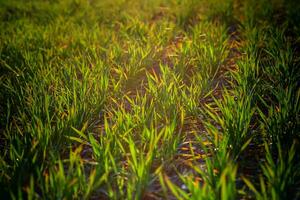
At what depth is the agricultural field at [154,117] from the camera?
141 centimetres

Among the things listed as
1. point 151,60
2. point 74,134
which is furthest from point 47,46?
point 74,134

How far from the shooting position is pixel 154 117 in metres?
2.00

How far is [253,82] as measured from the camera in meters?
2.14

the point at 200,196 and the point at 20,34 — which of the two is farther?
the point at 20,34

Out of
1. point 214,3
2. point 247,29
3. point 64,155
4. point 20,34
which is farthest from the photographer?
point 214,3

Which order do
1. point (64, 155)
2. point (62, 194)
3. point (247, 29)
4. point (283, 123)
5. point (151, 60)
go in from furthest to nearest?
1. point (247, 29)
2. point (151, 60)
3. point (64, 155)
4. point (283, 123)
5. point (62, 194)

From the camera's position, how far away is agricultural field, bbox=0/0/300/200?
4.62ft

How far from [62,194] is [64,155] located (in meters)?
0.56

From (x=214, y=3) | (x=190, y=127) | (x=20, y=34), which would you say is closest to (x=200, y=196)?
(x=190, y=127)

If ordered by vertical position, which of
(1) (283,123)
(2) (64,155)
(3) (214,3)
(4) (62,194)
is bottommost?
(2) (64,155)

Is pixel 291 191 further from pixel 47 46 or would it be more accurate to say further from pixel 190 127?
pixel 47 46

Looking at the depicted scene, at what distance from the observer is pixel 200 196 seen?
1.19 m

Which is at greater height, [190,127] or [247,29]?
[247,29]

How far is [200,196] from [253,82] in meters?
1.12
